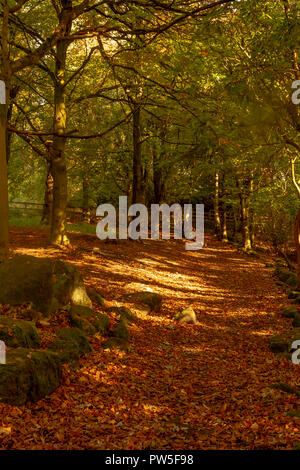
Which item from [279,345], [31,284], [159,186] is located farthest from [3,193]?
[159,186]

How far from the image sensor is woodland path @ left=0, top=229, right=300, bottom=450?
190 inches

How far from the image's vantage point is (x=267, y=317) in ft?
38.6

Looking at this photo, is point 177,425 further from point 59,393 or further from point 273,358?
point 273,358

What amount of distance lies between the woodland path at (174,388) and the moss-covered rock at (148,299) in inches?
Result: 12.0

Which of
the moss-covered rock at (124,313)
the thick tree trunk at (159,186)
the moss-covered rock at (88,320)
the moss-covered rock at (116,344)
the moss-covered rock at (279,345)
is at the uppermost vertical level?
the thick tree trunk at (159,186)

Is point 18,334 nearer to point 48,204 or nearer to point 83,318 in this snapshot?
point 83,318

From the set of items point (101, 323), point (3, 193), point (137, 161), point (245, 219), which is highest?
point (137, 161)

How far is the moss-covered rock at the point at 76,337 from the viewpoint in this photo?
697 centimetres

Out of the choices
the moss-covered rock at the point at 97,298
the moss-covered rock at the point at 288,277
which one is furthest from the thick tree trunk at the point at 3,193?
the moss-covered rock at the point at 288,277

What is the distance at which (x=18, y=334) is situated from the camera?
611cm

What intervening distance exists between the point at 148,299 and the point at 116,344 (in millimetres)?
3524

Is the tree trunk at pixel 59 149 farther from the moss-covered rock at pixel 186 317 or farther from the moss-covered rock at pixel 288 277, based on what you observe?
the moss-covered rock at pixel 288 277
